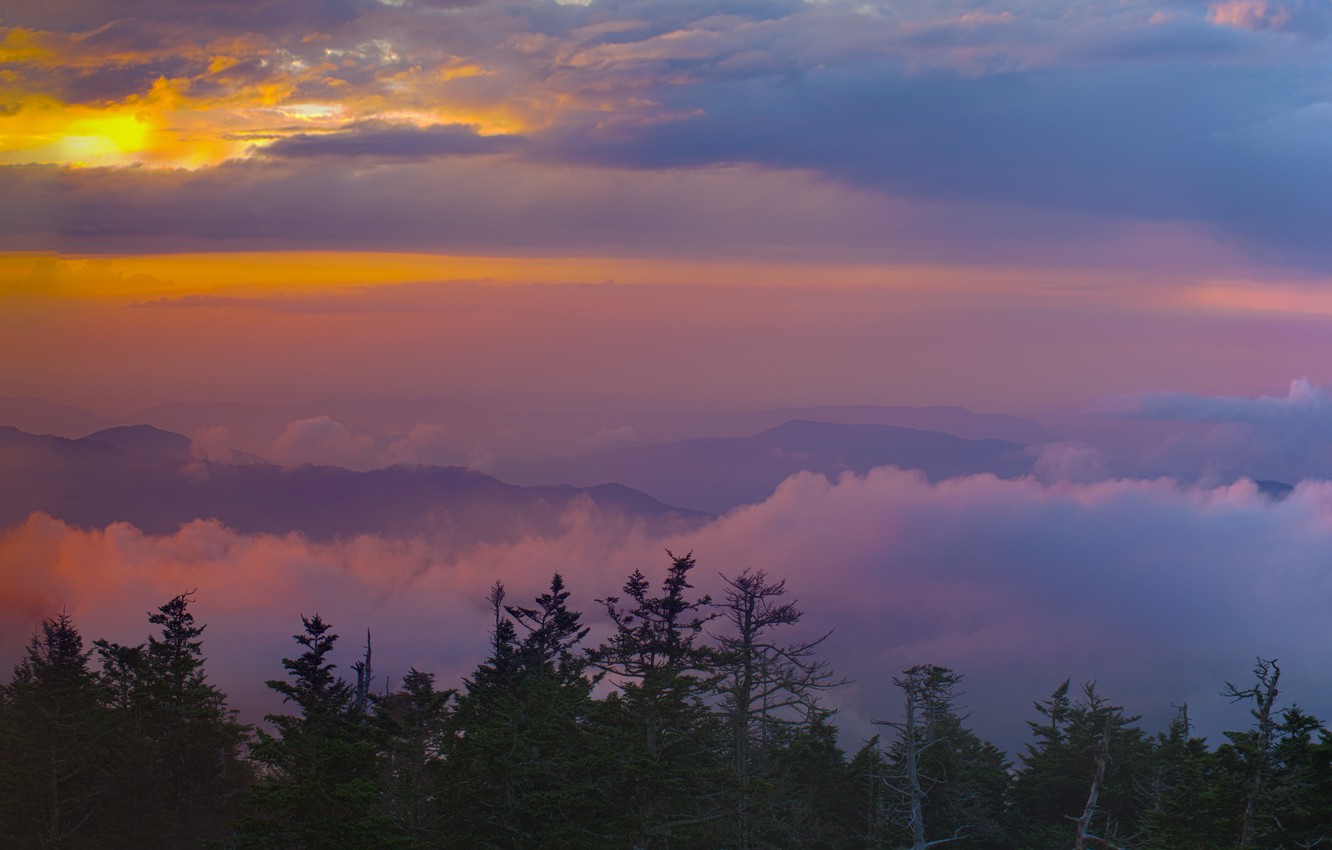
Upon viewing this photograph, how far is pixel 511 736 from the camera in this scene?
38594 millimetres

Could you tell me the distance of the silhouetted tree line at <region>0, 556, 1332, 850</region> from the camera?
34.9m

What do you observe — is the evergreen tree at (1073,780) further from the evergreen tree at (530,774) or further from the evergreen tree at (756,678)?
the evergreen tree at (530,774)

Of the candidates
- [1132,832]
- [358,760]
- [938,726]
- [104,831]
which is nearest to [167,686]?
[104,831]

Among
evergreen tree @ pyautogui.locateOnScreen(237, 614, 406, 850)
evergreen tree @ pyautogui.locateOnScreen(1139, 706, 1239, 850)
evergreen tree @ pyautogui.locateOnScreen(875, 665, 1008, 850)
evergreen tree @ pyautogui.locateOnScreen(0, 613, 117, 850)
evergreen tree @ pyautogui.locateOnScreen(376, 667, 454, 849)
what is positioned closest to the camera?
evergreen tree @ pyautogui.locateOnScreen(237, 614, 406, 850)

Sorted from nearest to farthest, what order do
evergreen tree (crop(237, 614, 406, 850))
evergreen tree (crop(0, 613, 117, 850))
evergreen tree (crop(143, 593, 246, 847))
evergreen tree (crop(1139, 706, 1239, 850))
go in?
evergreen tree (crop(237, 614, 406, 850)), evergreen tree (crop(1139, 706, 1239, 850)), evergreen tree (crop(0, 613, 117, 850)), evergreen tree (crop(143, 593, 246, 847))

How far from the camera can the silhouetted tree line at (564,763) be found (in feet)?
114

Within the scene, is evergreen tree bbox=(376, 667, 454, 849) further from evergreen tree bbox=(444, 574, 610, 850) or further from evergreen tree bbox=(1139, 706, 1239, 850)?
evergreen tree bbox=(1139, 706, 1239, 850)

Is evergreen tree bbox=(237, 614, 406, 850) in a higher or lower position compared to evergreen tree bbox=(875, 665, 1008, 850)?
higher

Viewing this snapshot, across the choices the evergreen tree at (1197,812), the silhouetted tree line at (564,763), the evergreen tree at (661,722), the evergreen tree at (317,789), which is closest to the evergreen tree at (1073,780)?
the silhouetted tree line at (564,763)

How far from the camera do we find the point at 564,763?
38.6 m

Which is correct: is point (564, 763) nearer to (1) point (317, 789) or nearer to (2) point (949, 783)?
(1) point (317, 789)

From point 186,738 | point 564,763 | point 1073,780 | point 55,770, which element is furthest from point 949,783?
point 55,770

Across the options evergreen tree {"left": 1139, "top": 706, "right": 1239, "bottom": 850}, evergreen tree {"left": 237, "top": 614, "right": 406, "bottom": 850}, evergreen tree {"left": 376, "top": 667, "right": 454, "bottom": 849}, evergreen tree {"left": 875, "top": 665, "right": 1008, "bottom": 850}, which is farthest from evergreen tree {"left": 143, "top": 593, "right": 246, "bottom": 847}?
evergreen tree {"left": 1139, "top": 706, "right": 1239, "bottom": 850}

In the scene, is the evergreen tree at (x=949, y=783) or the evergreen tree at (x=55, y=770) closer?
the evergreen tree at (x=55, y=770)
